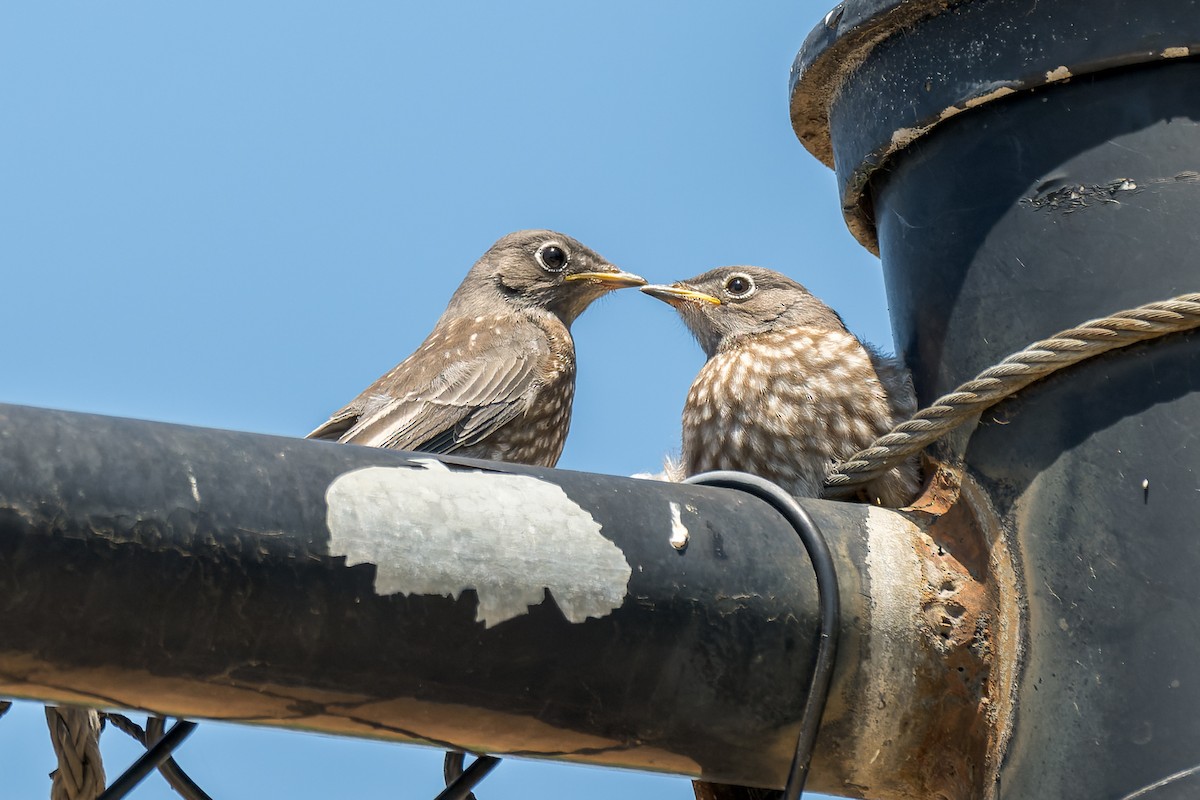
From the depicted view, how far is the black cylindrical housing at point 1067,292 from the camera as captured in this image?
7.79ft

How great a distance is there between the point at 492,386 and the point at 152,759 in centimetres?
337

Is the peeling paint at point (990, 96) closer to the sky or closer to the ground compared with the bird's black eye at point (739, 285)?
closer to the ground

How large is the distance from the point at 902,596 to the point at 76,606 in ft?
4.07

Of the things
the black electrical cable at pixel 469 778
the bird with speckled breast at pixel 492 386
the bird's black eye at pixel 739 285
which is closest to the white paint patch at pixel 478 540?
the black electrical cable at pixel 469 778

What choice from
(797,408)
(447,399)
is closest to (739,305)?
(447,399)

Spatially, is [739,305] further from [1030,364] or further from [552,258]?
[1030,364]

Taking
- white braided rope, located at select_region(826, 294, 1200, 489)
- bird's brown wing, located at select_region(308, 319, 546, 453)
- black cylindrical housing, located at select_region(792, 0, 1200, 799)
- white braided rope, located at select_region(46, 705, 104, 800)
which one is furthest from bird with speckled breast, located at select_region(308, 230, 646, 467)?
white braided rope, located at select_region(826, 294, 1200, 489)

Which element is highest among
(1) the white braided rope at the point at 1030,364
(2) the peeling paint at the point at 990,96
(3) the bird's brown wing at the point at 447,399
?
(3) the bird's brown wing at the point at 447,399

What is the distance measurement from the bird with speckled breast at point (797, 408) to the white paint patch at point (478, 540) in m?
1.12

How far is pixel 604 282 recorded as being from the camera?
21.6ft

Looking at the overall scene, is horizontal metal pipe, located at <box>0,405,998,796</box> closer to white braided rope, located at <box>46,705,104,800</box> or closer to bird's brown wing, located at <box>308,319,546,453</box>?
white braided rope, located at <box>46,705,104,800</box>

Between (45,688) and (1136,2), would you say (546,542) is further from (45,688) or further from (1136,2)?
(1136,2)

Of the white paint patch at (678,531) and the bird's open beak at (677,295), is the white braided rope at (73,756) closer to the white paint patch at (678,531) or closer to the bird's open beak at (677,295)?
the white paint patch at (678,531)

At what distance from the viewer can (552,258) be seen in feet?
21.8
